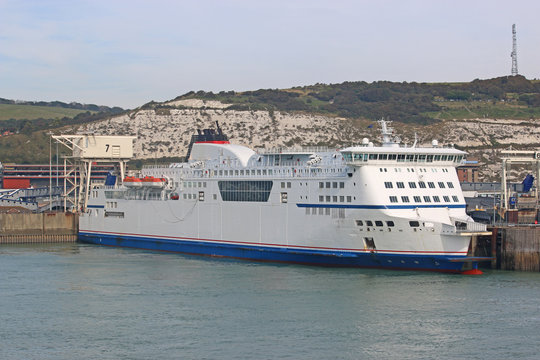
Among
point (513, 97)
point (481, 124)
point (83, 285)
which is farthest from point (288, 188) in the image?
point (513, 97)

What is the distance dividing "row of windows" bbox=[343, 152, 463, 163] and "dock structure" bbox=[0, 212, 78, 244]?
31214mm

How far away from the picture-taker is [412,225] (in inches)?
1575

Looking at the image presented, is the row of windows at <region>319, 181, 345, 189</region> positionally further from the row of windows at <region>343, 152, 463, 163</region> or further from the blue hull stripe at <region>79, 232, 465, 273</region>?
the blue hull stripe at <region>79, 232, 465, 273</region>

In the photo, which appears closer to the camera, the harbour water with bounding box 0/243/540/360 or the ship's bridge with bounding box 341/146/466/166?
the harbour water with bounding box 0/243/540/360

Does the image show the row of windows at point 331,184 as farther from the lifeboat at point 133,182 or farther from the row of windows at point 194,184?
the lifeboat at point 133,182

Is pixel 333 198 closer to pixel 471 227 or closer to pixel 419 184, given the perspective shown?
pixel 419 184

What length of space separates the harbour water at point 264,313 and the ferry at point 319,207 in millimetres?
1313

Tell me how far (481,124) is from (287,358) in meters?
102

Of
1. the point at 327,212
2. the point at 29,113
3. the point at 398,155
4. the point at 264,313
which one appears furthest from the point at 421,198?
the point at 29,113

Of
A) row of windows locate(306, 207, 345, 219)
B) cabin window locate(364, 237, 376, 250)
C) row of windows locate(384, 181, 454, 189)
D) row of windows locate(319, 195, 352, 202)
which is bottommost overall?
cabin window locate(364, 237, 376, 250)

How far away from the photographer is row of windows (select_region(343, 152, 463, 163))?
4188 cm

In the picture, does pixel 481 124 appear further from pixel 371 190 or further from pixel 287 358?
pixel 287 358

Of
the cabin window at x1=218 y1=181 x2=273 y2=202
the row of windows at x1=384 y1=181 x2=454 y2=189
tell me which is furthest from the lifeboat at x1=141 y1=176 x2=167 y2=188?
the row of windows at x1=384 y1=181 x2=454 y2=189

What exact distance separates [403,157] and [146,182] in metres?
20.8
